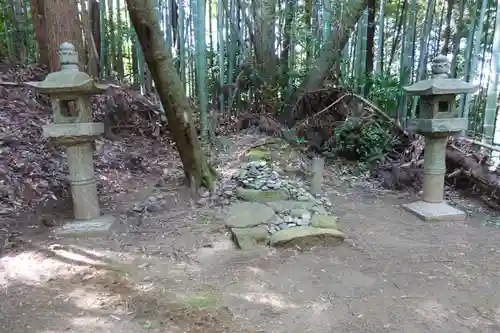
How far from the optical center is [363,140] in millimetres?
4848

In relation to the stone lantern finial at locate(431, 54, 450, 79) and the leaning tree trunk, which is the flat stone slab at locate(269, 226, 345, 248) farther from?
the stone lantern finial at locate(431, 54, 450, 79)

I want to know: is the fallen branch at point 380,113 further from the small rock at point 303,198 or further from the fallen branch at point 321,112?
the small rock at point 303,198

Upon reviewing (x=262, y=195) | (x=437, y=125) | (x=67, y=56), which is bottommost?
(x=262, y=195)

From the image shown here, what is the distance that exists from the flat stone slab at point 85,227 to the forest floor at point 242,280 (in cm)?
5

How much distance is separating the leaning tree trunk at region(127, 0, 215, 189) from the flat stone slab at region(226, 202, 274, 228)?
0.44 metres

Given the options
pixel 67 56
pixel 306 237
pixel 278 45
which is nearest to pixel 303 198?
pixel 306 237

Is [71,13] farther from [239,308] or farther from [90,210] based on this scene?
[239,308]

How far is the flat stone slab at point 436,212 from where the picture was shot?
10.9ft

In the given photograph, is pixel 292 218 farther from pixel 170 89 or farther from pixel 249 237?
pixel 170 89

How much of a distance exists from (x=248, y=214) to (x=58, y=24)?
302 cm

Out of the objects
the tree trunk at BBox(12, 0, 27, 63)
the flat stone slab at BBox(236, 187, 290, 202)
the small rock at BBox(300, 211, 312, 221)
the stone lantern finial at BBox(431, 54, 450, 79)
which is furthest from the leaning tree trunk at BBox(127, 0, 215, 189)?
the tree trunk at BBox(12, 0, 27, 63)

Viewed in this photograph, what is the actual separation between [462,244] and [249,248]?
61.9 inches

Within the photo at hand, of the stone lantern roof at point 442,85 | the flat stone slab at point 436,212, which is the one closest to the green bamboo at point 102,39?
the stone lantern roof at point 442,85

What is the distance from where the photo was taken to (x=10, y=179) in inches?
133
